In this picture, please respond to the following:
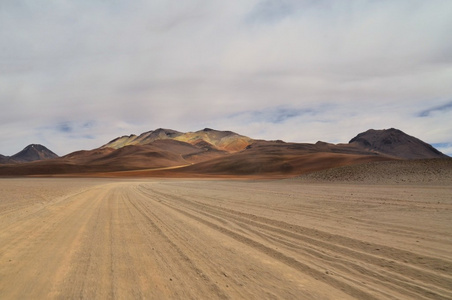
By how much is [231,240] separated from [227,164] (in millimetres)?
97906

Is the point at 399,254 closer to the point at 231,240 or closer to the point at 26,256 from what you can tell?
the point at 231,240

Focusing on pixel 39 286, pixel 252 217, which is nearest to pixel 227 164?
pixel 252 217

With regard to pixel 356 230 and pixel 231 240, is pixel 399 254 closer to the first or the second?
pixel 356 230

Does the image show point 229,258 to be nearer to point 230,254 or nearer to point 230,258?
point 230,258

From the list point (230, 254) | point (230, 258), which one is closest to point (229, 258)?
point (230, 258)

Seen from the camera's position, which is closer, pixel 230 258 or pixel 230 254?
pixel 230 258

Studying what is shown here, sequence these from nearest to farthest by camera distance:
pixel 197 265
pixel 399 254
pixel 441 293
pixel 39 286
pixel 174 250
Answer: pixel 441 293 < pixel 39 286 < pixel 197 265 < pixel 399 254 < pixel 174 250

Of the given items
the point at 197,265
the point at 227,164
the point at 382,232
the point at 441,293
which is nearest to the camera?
the point at 441,293

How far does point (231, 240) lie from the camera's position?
831 centimetres

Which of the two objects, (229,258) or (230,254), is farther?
(230,254)

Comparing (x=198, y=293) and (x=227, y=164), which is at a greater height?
(x=227, y=164)

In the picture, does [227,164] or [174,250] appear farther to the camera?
[227,164]

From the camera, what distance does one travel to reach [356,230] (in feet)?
30.7

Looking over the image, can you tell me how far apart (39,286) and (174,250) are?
2843 mm
